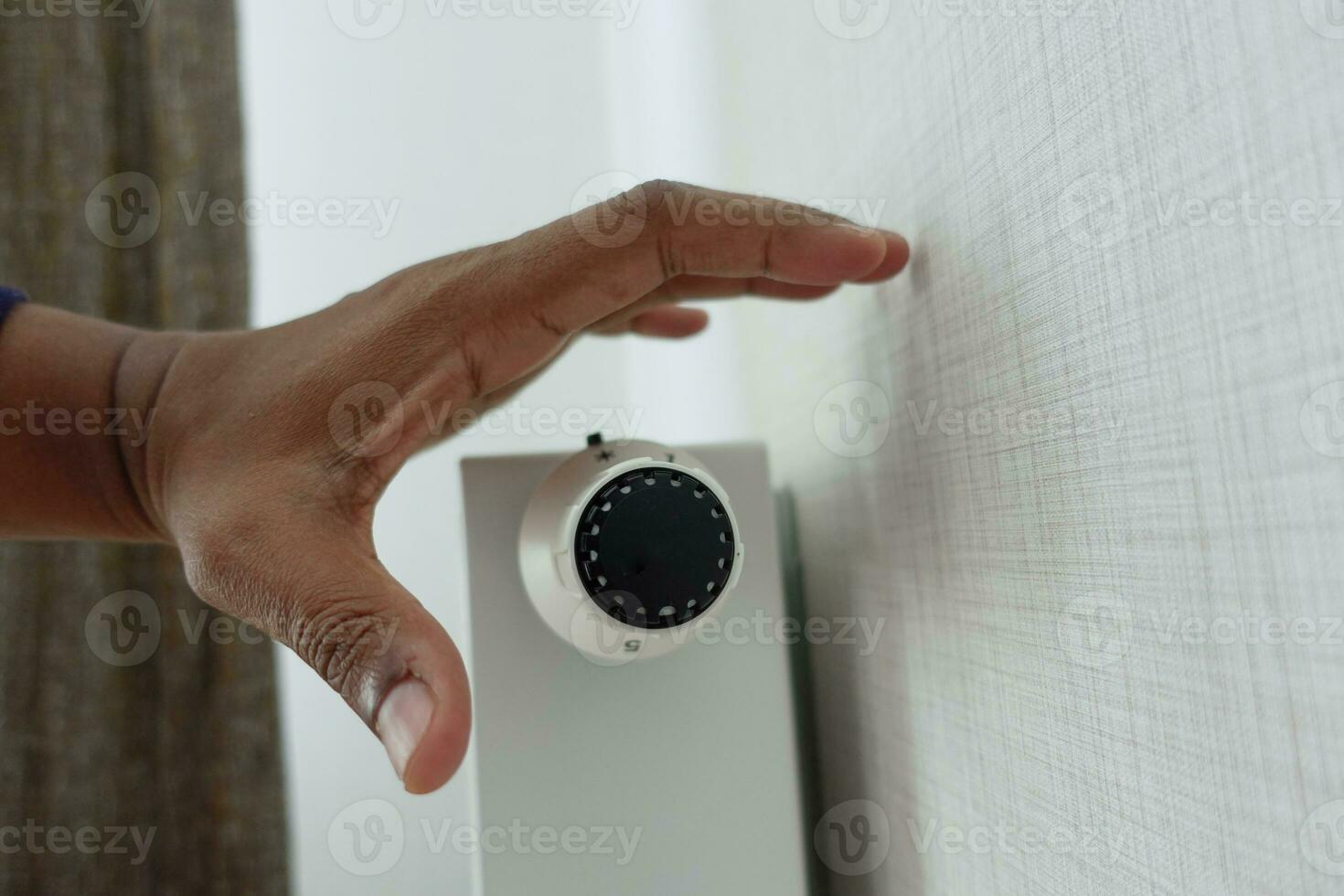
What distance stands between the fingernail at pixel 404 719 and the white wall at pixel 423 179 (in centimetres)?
89

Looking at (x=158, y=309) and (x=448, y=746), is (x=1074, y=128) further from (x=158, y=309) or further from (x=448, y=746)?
(x=158, y=309)

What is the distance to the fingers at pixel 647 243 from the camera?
1.71 ft

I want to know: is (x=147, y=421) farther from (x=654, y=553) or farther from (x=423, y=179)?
(x=423, y=179)

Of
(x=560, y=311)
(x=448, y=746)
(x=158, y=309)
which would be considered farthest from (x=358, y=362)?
(x=158, y=309)

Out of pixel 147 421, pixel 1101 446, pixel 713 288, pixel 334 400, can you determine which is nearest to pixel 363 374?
pixel 334 400

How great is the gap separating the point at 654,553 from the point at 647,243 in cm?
19

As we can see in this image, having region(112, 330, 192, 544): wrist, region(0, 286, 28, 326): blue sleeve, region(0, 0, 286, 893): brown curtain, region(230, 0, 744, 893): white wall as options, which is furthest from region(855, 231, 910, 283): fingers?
region(0, 0, 286, 893): brown curtain

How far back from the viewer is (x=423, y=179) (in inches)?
52.9

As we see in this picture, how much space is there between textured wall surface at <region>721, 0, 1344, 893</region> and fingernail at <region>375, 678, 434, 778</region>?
0.79ft

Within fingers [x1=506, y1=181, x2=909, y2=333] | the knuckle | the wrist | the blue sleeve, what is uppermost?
the blue sleeve

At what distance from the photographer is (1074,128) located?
0.31m

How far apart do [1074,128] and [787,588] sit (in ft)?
1.57

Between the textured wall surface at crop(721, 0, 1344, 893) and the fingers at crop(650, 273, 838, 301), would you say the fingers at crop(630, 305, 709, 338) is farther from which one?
the textured wall surface at crop(721, 0, 1344, 893)

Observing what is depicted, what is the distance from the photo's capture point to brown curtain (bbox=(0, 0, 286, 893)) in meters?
1.19
